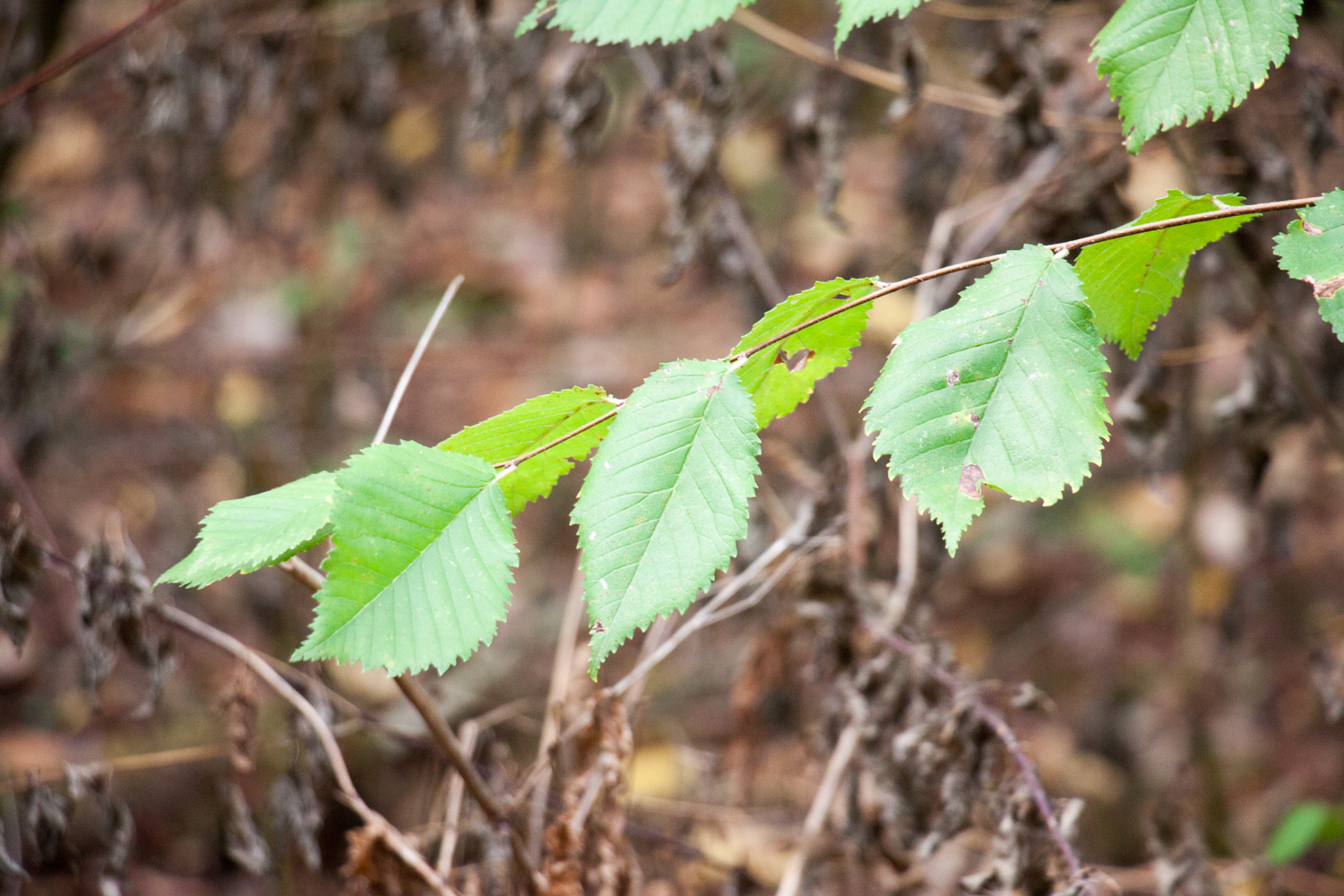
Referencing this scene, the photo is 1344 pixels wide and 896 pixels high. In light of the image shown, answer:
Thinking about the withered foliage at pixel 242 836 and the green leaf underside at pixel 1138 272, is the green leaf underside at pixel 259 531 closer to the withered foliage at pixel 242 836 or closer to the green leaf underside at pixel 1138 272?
the green leaf underside at pixel 1138 272

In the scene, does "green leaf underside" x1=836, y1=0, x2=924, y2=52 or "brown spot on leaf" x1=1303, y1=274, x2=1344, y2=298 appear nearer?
"brown spot on leaf" x1=1303, y1=274, x2=1344, y2=298

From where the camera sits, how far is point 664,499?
0.70 meters

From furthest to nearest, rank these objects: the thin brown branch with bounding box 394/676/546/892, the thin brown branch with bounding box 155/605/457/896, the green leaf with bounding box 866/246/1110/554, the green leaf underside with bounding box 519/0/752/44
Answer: the thin brown branch with bounding box 155/605/457/896
the thin brown branch with bounding box 394/676/546/892
the green leaf underside with bounding box 519/0/752/44
the green leaf with bounding box 866/246/1110/554

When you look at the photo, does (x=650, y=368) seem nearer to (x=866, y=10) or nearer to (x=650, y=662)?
(x=650, y=662)

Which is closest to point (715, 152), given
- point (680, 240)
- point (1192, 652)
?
point (680, 240)

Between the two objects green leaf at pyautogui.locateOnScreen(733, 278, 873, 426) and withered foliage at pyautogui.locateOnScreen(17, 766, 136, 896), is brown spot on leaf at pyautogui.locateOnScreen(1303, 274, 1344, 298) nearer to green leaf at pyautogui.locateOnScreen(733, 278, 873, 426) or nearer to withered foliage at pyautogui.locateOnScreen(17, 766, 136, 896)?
green leaf at pyautogui.locateOnScreen(733, 278, 873, 426)

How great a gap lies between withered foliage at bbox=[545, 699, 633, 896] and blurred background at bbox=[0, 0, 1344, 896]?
0.28m

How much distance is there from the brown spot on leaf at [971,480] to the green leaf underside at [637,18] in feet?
1.56

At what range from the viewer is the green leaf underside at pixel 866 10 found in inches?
30.9

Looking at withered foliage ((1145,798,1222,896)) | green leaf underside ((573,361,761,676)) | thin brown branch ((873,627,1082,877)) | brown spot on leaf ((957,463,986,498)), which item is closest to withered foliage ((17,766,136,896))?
green leaf underside ((573,361,761,676))

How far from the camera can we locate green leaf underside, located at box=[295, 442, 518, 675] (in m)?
0.69

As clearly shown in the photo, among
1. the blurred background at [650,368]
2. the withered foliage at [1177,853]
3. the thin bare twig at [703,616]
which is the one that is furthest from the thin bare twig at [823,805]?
the withered foliage at [1177,853]

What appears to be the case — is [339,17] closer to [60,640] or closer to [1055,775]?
[60,640]

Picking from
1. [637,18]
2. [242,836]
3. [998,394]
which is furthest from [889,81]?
[242,836]
